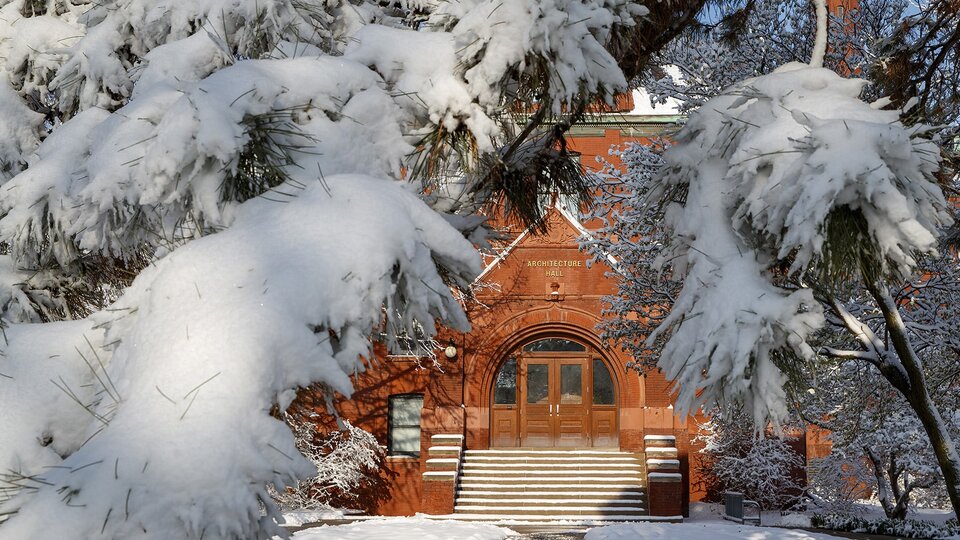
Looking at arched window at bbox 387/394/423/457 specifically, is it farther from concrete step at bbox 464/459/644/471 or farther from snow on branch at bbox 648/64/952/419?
snow on branch at bbox 648/64/952/419

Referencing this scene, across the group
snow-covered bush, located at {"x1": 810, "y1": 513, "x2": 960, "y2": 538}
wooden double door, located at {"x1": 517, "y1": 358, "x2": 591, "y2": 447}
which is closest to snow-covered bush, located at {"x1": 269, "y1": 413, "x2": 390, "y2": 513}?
wooden double door, located at {"x1": 517, "y1": 358, "x2": 591, "y2": 447}

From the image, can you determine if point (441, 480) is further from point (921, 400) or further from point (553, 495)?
point (921, 400)

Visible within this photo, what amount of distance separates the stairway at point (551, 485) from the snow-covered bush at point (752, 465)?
1871 millimetres

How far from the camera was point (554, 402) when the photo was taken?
1942 cm

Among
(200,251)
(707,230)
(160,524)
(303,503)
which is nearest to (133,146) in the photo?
(200,251)

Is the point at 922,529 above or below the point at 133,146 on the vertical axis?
below

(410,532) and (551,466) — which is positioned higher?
(551,466)

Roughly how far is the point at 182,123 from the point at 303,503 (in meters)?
16.6

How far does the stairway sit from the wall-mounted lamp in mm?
2153

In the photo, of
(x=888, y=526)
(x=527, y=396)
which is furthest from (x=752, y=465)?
Answer: (x=527, y=396)

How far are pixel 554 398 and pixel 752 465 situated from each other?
15.1ft

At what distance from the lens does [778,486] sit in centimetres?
1877

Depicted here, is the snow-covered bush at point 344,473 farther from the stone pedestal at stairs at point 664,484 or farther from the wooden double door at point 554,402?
the stone pedestal at stairs at point 664,484

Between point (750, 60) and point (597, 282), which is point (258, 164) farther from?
point (597, 282)
